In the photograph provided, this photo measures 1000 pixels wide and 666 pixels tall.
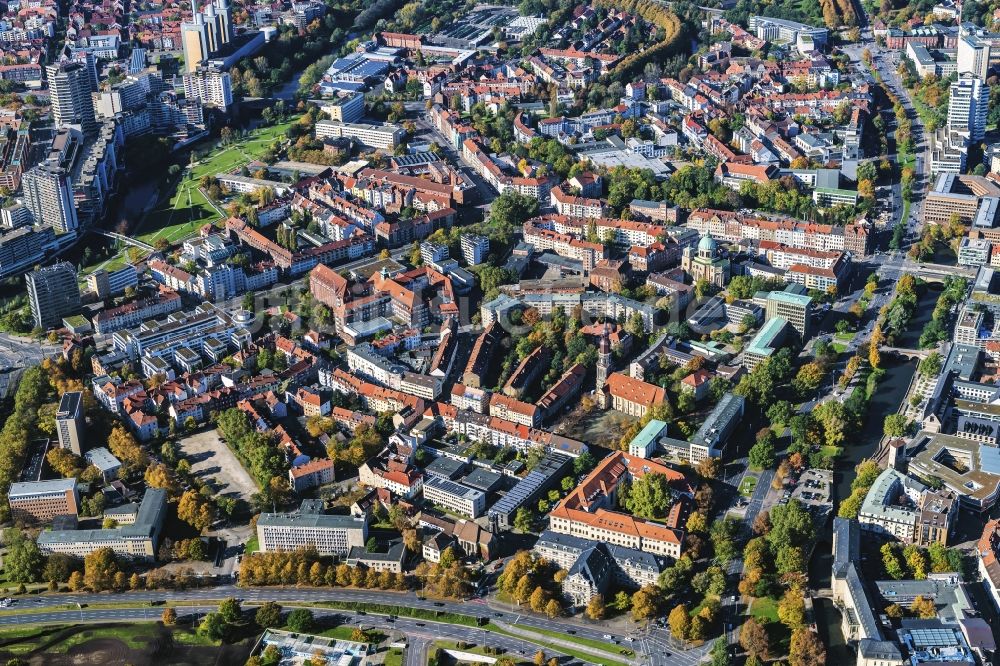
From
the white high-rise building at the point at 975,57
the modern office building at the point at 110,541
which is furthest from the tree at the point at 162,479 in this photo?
the white high-rise building at the point at 975,57

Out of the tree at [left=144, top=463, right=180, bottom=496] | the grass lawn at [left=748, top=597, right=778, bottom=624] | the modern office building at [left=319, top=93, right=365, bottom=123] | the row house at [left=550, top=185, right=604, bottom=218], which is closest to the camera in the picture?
the grass lawn at [left=748, top=597, right=778, bottom=624]

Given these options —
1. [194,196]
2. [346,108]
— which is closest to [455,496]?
[194,196]

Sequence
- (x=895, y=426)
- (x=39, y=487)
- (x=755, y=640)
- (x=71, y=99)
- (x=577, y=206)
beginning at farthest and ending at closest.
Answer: (x=71, y=99) < (x=577, y=206) < (x=895, y=426) < (x=39, y=487) < (x=755, y=640)

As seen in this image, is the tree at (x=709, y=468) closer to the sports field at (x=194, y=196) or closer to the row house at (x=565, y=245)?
the row house at (x=565, y=245)

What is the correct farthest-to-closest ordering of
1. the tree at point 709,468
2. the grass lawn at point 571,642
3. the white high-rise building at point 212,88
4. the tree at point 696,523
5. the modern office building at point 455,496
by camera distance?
the white high-rise building at point 212,88 < the tree at point 709,468 < the modern office building at point 455,496 < the tree at point 696,523 < the grass lawn at point 571,642

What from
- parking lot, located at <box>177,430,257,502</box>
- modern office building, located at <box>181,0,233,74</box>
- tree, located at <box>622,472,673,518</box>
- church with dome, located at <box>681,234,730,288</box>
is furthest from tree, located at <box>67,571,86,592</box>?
modern office building, located at <box>181,0,233,74</box>

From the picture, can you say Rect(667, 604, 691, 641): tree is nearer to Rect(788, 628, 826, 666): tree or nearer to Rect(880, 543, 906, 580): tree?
Rect(788, 628, 826, 666): tree

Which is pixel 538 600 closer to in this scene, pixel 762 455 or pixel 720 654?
pixel 720 654
